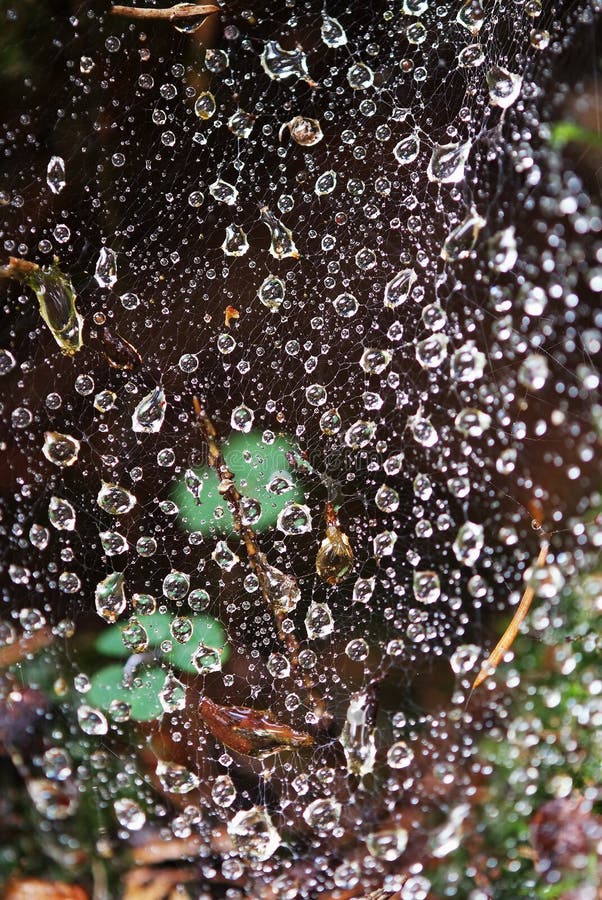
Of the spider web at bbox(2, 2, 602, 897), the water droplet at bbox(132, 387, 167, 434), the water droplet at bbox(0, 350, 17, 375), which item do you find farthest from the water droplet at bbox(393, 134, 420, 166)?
the water droplet at bbox(0, 350, 17, 375)

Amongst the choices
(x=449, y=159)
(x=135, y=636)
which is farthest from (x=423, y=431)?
(x=135, y=636)

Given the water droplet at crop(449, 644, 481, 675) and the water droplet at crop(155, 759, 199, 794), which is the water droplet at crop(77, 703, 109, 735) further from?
the water droplet at crop(449, 644, 481, 675)

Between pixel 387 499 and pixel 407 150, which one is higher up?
pixel 407 150

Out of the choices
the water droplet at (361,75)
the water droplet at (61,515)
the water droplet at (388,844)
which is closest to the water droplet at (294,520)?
the water droplet at (61,515)

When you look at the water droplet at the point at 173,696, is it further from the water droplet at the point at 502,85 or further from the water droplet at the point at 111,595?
the water droplet at the point at 502,85

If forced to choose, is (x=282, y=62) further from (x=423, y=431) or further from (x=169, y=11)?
(x=423, y=431)

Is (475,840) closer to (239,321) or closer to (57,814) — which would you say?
(57,814)
